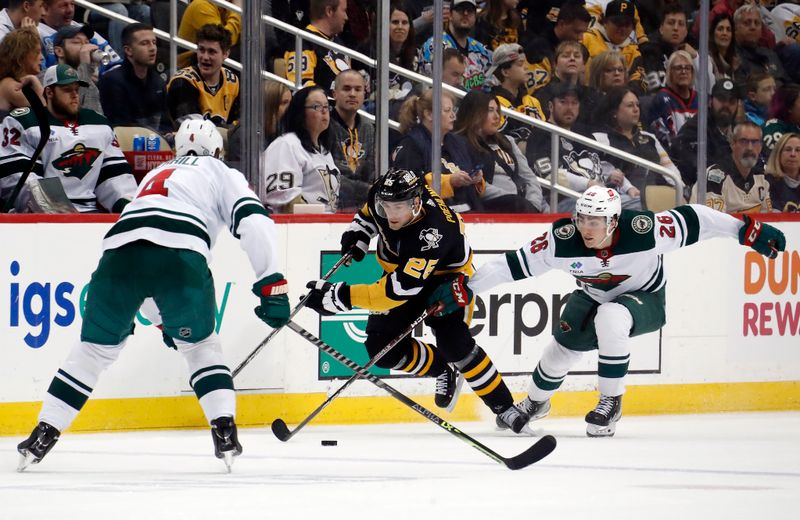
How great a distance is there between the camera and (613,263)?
534 cm

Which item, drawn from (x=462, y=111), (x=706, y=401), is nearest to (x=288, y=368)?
(x=462, y=111)

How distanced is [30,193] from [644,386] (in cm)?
279

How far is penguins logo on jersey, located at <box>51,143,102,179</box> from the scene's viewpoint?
17.6 ft

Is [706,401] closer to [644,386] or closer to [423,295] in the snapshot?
[644,386]

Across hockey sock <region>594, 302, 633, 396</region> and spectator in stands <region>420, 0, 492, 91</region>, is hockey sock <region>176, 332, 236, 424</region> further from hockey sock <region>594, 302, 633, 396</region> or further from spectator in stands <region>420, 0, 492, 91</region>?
spectator in stands <region>420, 0, 492, 91</region>

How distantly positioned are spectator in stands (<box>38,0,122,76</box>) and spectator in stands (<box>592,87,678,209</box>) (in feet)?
7.70

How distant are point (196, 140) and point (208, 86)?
3.82ft

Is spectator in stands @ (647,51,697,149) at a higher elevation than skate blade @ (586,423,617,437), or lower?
higher

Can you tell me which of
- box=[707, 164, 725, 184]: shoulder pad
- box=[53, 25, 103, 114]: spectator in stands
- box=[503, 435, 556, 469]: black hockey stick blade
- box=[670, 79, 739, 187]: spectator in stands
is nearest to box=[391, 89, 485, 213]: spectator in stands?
box=[670, 79, 739, 187]: spectator in stands

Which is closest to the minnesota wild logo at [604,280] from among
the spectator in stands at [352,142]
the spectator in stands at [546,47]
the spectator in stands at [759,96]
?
the spectator in stands at [352,142]

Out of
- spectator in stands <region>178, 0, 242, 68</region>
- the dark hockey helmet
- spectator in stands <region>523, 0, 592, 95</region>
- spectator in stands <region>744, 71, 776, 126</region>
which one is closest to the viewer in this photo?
the dark hockey helmet

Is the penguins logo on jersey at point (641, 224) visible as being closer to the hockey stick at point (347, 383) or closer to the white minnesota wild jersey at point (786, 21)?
the hockey stick at point (347, 383)

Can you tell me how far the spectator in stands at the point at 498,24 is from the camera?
6461 millimetres

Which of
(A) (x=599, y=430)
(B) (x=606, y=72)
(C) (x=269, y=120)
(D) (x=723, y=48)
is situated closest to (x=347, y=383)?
(A) (x=599, y=430)
